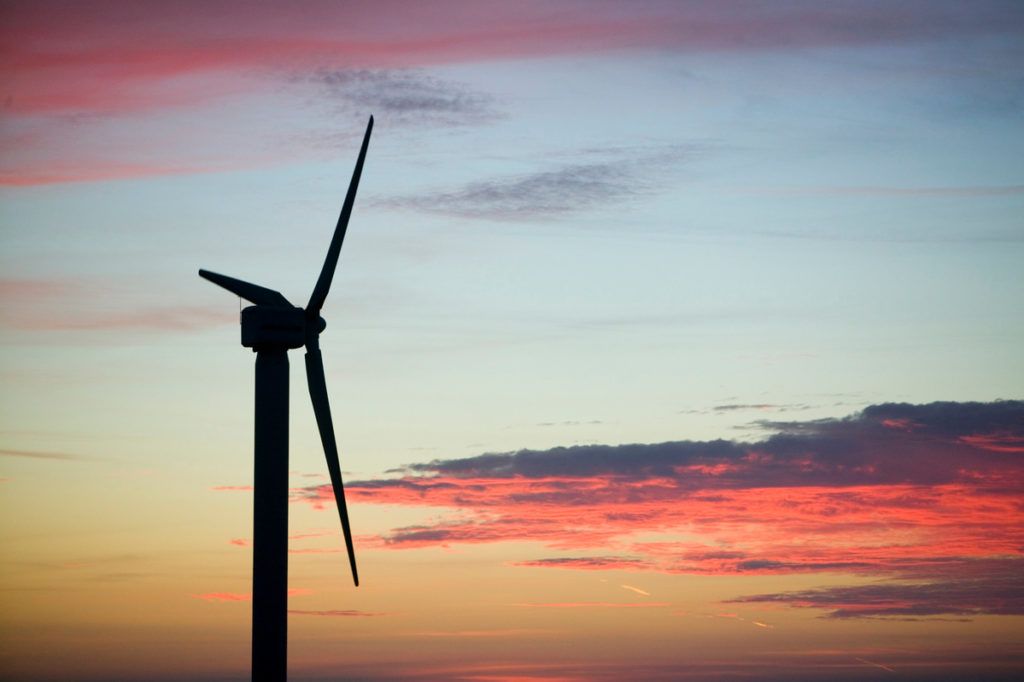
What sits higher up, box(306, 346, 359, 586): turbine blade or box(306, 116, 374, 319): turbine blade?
box(306, 116, 374, 319): turbine blade

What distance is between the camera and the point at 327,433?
73.3m

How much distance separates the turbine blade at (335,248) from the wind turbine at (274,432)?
0.17 feet

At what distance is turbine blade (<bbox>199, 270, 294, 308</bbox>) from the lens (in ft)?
232

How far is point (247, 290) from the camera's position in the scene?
71250 mm

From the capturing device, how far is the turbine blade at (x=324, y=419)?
72250 mm

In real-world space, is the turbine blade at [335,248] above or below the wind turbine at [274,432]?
above

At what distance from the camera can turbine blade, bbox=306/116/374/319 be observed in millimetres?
71812

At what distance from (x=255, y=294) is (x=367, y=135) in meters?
12.0

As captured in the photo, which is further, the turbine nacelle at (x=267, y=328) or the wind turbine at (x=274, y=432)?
the turbine nacelle at (x=267, y=328)

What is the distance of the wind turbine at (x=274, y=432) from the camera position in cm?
6762

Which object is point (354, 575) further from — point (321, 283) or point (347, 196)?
point (347, 196)

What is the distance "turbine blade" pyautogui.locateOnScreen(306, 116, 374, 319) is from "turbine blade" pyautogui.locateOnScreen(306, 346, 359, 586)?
2362mm

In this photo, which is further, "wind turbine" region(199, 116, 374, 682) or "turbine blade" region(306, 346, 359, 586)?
"turbine blade" region(306, 346, 359, 586)

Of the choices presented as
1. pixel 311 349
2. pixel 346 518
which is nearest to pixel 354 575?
pixel 346 518
